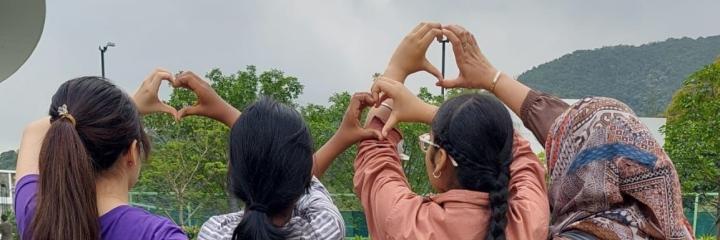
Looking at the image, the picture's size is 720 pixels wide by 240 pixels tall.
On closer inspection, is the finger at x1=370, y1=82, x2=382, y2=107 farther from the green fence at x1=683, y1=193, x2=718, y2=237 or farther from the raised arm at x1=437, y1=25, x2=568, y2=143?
the green fence at x1=683, y1=193, x2=718, y2=237

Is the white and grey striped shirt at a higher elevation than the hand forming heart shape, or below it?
below

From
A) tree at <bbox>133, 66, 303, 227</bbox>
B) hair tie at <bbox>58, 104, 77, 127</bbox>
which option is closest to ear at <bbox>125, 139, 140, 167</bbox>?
hair tie at <bbox>58, 104, 77, 127</bbox>

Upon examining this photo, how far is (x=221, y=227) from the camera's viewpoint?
1290mm

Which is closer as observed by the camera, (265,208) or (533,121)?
(265,208)

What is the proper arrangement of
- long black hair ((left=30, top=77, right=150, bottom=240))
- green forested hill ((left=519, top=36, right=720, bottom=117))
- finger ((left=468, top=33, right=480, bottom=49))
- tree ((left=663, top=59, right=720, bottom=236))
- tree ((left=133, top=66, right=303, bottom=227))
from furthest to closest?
green forested hill ((left=519, top=36, right=720, bottom=117))
tree ((left=133, top=66, right=303, bottom=227))
tree ((left=663, top=59, right=720, bottom=236))
finger ((left=468, top=33, right=480, bottom=49))
long black hair ((left=30, top=77, right=150, bottom=240))

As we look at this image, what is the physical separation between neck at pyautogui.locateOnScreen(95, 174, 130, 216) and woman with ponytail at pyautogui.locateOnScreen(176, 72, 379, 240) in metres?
0.16

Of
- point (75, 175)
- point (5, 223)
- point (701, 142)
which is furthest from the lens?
point (5, 223)

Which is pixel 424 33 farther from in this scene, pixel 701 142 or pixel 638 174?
pixel 701 142

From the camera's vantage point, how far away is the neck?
1.24m

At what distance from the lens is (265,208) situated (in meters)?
1.21

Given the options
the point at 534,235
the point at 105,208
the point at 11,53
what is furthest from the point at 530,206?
the point at 11,53

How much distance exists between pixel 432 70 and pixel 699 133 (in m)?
6.71

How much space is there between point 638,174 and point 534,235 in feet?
0.74

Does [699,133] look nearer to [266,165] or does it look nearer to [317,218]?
[317,218]
